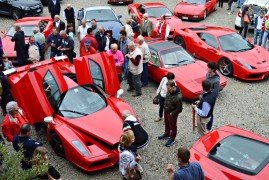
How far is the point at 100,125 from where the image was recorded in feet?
24.7

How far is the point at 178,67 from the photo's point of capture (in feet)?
35.4

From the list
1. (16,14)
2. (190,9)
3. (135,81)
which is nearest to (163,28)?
(135,81)

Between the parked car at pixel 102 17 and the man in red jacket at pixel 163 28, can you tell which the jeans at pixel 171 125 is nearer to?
the man in red jacket at pixel 163 28

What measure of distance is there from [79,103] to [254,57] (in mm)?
6461

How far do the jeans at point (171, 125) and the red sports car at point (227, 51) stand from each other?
13.9 feet

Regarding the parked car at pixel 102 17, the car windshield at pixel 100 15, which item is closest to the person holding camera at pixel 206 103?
the parked car at pixel 102 17

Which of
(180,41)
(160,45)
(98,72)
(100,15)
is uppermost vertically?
(100,15)

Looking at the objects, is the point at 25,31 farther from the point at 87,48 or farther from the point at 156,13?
the point at 156,13

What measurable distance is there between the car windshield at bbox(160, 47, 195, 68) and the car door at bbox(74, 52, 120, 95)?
7.86 ft

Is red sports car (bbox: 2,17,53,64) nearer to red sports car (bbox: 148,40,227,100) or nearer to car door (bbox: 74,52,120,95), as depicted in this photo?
car door (bbox: 74,52,120,95)

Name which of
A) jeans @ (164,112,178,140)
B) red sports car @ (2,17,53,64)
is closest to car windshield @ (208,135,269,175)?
jeans @ (164,112,178,140)

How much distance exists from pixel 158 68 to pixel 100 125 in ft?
12.9

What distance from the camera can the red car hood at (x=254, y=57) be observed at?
11.5m

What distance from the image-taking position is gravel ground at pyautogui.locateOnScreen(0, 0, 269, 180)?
7469 mm
